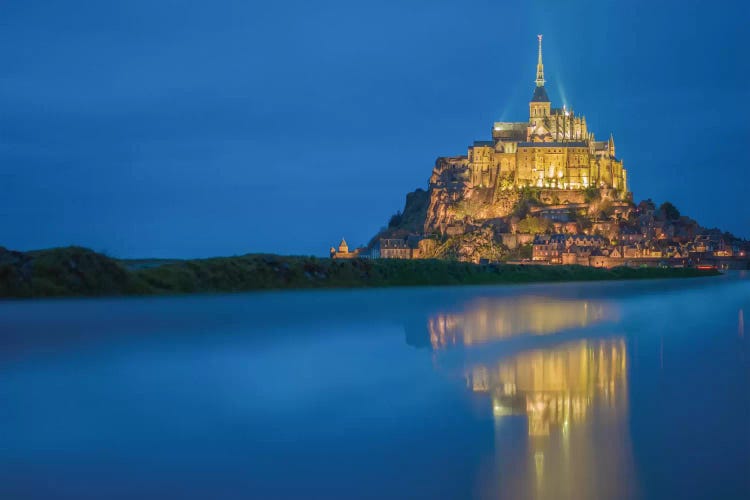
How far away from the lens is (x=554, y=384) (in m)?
7.52

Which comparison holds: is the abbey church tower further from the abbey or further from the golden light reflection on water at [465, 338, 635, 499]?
the golden light reflection on water at [465, 338, 635, 499]

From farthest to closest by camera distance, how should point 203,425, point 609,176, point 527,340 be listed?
point 609,176, point 527,340, point 203,425

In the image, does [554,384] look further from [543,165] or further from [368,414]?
[543,165]

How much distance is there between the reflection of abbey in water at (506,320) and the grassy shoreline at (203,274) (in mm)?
8199

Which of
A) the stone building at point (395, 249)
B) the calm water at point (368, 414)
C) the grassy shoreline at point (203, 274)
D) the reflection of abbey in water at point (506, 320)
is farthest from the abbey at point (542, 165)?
the calm water at point (368, 414)

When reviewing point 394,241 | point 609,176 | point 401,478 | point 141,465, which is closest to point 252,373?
point 141,465

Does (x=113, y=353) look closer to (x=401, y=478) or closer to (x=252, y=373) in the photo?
(x=252, y=373)

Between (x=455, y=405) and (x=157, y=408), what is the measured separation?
250cm

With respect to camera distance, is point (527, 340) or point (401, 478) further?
point (527, 340)

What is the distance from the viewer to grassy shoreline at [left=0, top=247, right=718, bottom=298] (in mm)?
19203

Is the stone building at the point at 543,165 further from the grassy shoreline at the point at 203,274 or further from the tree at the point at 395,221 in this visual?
the grassy shoreline at the point at 203,274

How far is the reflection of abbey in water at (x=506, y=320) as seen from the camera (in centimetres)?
1223

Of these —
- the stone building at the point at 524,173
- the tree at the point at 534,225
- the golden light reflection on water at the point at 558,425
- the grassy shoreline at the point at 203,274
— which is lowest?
the golden light reflection on water at the point at 558,425

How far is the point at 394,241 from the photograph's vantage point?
89.1 m
